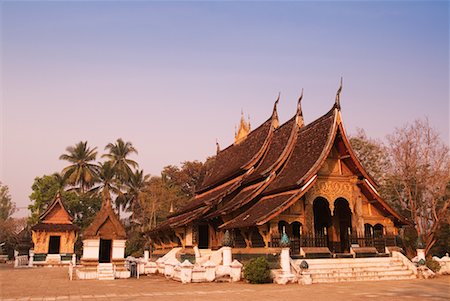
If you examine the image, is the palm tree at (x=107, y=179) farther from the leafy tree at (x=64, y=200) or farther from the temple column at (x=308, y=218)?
the temple column at (x=308, y=218)

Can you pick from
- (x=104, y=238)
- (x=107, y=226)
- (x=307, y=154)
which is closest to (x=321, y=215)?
(x=307, y=154)

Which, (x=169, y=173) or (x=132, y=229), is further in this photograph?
(x=169, y=173)

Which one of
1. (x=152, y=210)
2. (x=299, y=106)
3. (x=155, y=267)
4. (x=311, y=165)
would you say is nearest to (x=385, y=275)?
(x=311, y=165)

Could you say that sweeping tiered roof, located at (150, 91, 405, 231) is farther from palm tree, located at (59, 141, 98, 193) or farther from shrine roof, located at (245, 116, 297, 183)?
palm tree, located at (59, 141, 98, 193)

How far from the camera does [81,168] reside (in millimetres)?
50719

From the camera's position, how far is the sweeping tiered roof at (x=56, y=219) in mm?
35281

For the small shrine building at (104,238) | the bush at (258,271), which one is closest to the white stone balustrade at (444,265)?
the bush at (258,271)

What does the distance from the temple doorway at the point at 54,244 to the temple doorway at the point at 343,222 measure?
86.9 feet

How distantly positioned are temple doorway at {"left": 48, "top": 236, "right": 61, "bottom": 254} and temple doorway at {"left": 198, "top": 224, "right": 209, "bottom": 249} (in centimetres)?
1965

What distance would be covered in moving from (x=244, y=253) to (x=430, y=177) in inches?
640

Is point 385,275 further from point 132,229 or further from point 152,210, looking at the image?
point 132,229

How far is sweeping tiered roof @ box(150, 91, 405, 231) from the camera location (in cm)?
1669

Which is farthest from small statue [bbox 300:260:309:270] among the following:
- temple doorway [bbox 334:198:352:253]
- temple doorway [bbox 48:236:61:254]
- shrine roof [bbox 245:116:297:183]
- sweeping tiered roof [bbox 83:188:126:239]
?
temple doorway [bbox 48:236:61:254]

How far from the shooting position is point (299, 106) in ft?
67.9
